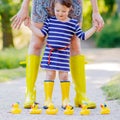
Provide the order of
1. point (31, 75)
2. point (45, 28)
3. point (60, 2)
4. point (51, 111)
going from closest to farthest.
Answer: point (51, 111), point (60, 2), point (45, 28), point (31, 75)

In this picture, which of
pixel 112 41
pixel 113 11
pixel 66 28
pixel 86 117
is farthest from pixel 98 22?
pixel 113 11

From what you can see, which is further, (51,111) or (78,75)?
(78,75)

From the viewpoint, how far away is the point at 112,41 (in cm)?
1927

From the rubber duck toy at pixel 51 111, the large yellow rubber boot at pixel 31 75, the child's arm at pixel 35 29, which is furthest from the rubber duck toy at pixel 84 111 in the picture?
the child's arm at pixel 35 29

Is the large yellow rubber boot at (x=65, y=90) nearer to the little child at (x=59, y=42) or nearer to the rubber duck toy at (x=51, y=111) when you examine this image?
the little child at (x=59, y=42)

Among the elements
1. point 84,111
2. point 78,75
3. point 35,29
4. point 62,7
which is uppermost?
point 62,7

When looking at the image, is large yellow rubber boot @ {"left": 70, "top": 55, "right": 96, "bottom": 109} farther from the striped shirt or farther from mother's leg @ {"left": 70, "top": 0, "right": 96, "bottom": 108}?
the striped shirt

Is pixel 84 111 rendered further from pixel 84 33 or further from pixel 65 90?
pixel 84 33

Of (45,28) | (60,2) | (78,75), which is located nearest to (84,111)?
(78,75)

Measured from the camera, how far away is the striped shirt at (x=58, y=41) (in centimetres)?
460

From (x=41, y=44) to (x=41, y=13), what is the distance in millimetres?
317

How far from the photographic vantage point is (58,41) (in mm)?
4613

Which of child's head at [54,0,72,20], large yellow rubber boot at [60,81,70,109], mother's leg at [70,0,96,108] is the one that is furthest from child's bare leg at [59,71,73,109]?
child's head at [54,0,72,20]

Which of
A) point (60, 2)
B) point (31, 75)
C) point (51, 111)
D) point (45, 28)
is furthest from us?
point (31, 75)
